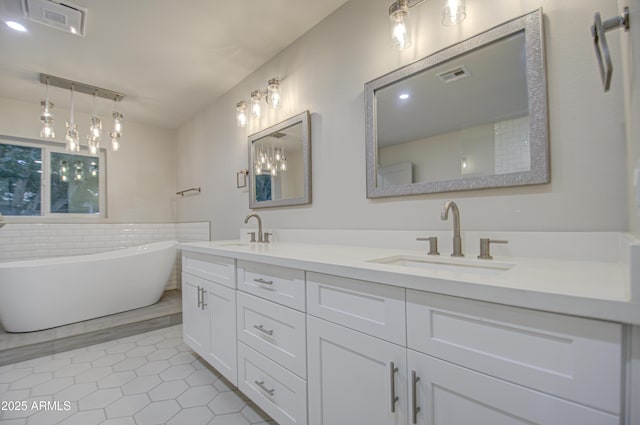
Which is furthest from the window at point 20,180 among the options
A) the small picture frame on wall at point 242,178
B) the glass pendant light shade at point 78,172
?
the small picture frame on wall at point 242,178

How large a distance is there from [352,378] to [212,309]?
1.14 meters

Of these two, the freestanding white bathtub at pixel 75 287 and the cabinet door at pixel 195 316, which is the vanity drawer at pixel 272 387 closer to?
the cabinet door at pixel 195 316

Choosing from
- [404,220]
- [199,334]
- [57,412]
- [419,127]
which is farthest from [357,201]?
[57,412]

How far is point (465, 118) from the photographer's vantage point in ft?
4.30

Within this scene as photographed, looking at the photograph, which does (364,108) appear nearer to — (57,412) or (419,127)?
(419,127)

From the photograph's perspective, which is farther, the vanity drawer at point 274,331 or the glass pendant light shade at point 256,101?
the glass pendant light shade at point 256,101

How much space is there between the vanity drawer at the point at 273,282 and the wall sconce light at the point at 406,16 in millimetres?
1211

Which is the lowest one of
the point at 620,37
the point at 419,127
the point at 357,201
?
the point at 357,201

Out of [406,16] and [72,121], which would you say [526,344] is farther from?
[72,121]

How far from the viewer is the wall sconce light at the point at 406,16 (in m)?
1.26

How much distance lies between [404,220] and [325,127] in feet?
2.80

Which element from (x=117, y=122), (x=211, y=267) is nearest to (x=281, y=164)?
(x=211, y=267)

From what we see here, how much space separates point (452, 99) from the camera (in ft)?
4.46

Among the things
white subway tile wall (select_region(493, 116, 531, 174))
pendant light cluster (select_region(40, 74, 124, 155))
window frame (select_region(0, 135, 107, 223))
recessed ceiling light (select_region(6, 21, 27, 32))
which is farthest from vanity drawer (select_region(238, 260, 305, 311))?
window frame (select_region(0, 135, 107, 223))
